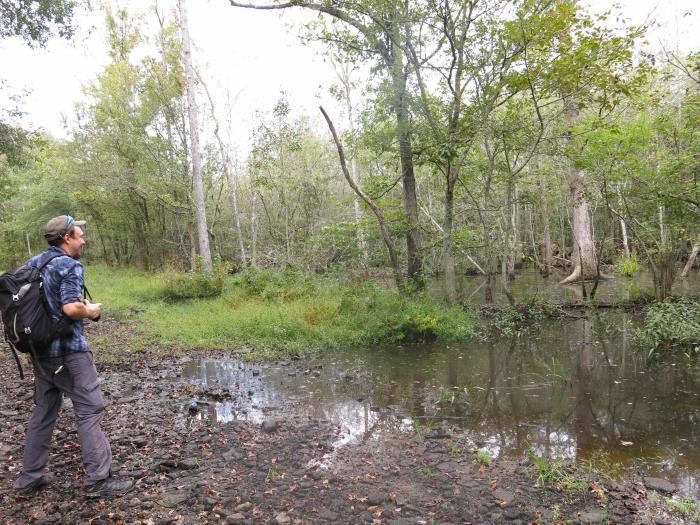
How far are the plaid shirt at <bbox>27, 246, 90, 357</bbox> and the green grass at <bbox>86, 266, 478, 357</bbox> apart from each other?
16.1 feet

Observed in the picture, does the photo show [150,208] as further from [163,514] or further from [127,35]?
[163,514]

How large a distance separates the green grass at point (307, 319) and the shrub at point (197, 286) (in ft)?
3.73

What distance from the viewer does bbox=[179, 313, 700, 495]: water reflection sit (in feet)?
14.2

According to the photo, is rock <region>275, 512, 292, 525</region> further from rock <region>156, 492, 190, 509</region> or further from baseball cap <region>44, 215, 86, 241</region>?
baseball cap <region>44, 215, 86, 241</region>

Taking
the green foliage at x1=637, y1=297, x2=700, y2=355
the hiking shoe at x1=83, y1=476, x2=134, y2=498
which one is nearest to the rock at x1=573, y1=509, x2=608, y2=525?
the hiking shoe at x1=83, y1=476, x2=134, y2=498

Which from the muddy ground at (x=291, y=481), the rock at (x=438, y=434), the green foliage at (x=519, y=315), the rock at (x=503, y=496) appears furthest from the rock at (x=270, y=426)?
the green foliage at (x=519, y=315)

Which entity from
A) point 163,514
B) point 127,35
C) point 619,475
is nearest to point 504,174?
point 619,475

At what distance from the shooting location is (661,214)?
11.0m

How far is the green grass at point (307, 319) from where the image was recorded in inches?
343

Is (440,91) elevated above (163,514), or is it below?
above

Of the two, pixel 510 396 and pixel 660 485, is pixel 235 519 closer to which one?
pixel 660 485

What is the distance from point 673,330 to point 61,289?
8.98m

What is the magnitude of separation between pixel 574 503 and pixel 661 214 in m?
10.5

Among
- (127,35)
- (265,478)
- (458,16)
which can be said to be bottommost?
(265,478)
